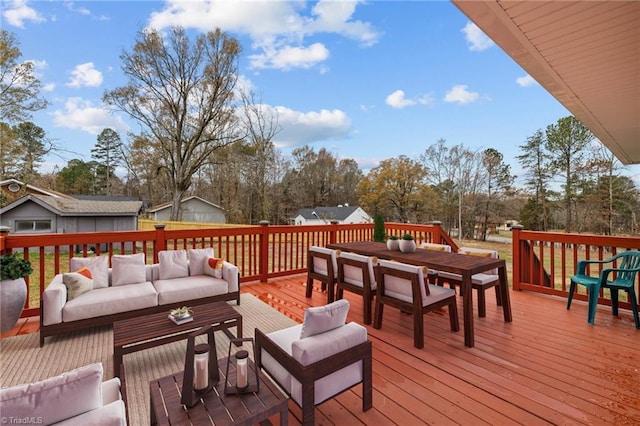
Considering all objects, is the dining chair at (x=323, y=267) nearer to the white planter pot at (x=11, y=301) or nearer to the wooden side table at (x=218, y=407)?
the wooden side table at (x=218, y=407)

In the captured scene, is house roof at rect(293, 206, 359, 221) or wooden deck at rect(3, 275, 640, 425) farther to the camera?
house roof at rect(293, 206, 359, 221)

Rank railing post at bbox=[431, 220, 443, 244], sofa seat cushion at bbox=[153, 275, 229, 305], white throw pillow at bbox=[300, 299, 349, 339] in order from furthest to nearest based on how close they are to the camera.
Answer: railing post at bbox=[431, 220, 443, 244], sofa seat cushion at bbox=[153, 275, 229, 305], white throw pillow at bbox=[300, 299, 349, 339]

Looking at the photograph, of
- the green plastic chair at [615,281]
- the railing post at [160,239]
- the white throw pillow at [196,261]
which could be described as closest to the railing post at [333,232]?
the white throw pillow at [196,261]

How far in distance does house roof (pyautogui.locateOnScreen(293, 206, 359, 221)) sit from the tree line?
1162 millimetres

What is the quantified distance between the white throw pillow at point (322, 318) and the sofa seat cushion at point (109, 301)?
7.63ft

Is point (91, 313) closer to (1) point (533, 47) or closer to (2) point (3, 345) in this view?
(2) point (3, 345)

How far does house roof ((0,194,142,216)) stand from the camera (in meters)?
10.4

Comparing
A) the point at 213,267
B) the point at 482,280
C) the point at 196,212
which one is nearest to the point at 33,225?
the point at 196,212

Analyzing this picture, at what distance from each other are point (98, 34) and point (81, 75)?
274cm

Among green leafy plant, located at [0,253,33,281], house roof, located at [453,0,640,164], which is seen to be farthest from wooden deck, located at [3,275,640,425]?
house roof, located at [453,0,640,164]

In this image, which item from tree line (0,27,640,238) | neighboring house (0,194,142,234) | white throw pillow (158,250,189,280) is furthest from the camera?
tree line (0,27,640,238)

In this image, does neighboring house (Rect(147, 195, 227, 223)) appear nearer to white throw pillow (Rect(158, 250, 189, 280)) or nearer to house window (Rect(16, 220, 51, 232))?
house window (Rect(16, 220, 51, 232))

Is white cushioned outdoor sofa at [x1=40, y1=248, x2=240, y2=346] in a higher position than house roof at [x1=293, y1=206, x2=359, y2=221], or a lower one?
lower

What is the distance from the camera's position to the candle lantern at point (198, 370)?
1.44 metres
